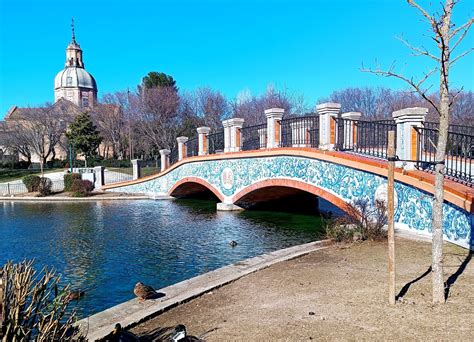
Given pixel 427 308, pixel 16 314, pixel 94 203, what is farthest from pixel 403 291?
pixel 94 203

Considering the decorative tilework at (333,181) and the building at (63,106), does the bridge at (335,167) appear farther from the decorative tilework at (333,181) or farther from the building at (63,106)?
the building at (63,106)

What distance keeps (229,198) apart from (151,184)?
7933mm

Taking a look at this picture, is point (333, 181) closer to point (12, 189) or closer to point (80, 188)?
point (80, 188)

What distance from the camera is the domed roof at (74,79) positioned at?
6419 cm

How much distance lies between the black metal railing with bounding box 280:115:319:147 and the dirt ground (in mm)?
7220

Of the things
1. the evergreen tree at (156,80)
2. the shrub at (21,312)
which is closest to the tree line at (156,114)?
the evergreen tree at (156,80)

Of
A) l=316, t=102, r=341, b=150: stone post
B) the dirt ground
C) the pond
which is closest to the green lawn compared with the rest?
the pond

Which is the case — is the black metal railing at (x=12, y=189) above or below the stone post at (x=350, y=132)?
below

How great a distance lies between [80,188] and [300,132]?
1480 centimetres

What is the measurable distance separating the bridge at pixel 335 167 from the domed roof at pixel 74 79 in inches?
1922

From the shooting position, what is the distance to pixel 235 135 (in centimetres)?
1616

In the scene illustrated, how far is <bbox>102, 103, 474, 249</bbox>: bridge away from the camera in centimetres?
805

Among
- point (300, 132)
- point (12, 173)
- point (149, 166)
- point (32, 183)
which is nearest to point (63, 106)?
point (12, 173)

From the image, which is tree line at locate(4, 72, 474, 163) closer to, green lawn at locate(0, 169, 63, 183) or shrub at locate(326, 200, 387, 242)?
green lawn at locate(0, 169, 63, 183)
